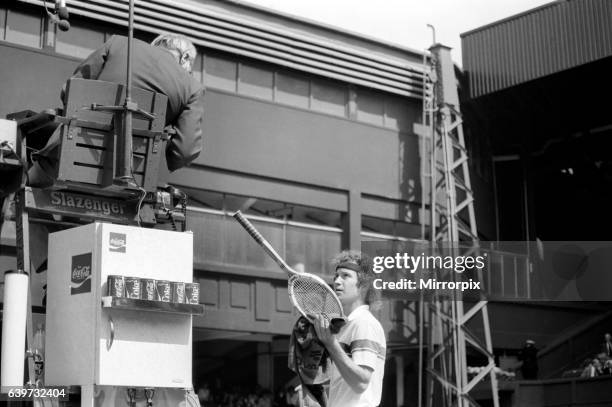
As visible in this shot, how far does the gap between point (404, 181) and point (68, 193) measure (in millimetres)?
15757

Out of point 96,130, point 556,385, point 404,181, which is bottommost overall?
point 556,385

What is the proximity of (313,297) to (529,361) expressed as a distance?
18.7 m

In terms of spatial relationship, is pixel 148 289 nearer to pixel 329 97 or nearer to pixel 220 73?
pixel 220 73

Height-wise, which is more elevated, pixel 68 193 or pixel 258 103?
pixel 258 103

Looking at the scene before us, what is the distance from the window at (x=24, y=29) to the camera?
16.3m

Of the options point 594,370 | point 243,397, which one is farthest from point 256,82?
point 594,370

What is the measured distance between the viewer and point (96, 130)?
6.75 meters

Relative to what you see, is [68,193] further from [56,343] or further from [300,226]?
[300,226]

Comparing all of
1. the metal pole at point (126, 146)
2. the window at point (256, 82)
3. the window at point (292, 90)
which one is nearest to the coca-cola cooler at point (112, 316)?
the metal pole at point (126, 146)

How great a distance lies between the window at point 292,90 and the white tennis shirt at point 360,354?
1503 centimetres

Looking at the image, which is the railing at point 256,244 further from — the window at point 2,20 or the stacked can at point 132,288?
the stacked can at point 132,288

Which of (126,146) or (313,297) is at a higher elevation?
(126,146)

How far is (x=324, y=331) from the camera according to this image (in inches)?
190

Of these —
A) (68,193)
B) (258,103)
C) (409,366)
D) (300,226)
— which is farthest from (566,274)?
(68,193)
